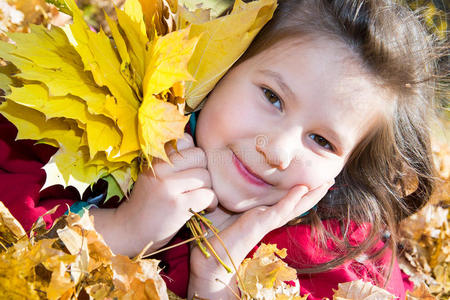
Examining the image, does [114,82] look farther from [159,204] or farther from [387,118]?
[387,118]

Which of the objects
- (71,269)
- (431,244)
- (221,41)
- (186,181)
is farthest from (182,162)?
(431,244)

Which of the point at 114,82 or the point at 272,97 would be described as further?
the point at 272,97

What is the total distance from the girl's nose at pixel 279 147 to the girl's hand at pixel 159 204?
0.17 metres

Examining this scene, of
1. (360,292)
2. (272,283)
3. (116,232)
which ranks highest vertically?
→ (116,232)

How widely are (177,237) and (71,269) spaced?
0.63 m

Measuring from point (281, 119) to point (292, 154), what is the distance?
9cm

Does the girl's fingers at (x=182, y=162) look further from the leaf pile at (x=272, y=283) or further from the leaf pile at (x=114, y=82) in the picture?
the leaf pile at (x=272, y=283)

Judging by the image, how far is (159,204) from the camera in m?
1.17

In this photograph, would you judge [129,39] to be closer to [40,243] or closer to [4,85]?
[4,85]

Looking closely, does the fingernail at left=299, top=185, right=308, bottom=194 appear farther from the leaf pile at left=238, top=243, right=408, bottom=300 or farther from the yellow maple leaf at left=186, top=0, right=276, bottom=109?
the yellow maple leaf at left=186, top=0, right=276, bottom=109

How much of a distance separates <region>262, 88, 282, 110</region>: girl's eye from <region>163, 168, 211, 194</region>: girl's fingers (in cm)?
24

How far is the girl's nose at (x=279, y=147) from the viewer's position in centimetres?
116

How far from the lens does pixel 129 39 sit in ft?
3.74

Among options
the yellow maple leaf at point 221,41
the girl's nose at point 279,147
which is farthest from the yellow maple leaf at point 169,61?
the girl's nose at point 279,147
